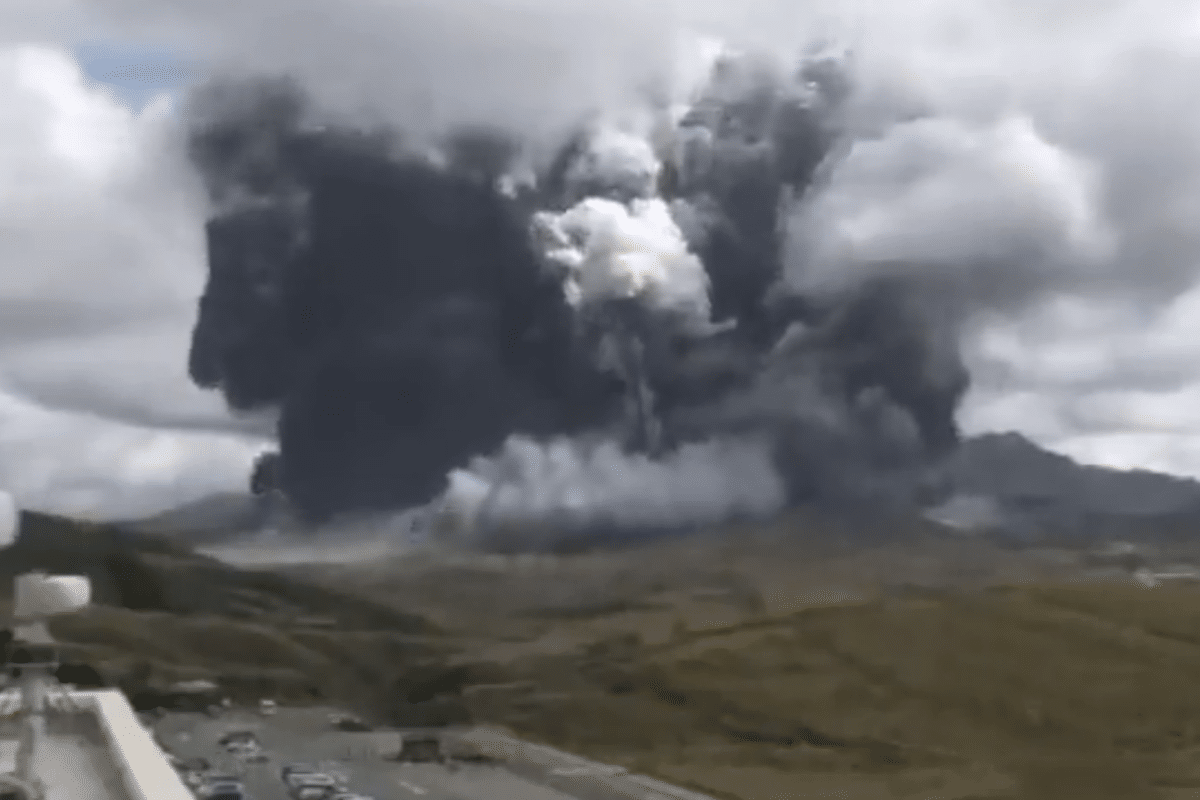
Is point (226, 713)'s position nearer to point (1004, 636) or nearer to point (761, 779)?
point (761, 779)

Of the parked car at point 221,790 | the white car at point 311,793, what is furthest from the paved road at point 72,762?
the white car at point 311,793

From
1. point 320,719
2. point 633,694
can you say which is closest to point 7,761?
point 320,719

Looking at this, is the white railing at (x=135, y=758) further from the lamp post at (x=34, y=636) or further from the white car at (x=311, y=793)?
the white car at (x=311, y=793)

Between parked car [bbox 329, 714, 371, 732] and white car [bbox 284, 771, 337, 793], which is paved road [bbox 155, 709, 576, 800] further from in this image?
white car [bbox 284, 771, 337, 793]

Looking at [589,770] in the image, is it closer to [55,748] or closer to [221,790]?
[221,790]

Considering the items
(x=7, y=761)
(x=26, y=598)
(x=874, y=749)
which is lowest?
(x=874, y=749)

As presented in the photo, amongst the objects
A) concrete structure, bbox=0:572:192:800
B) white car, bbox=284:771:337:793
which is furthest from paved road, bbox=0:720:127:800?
white car, bbox=284:771:337:793
